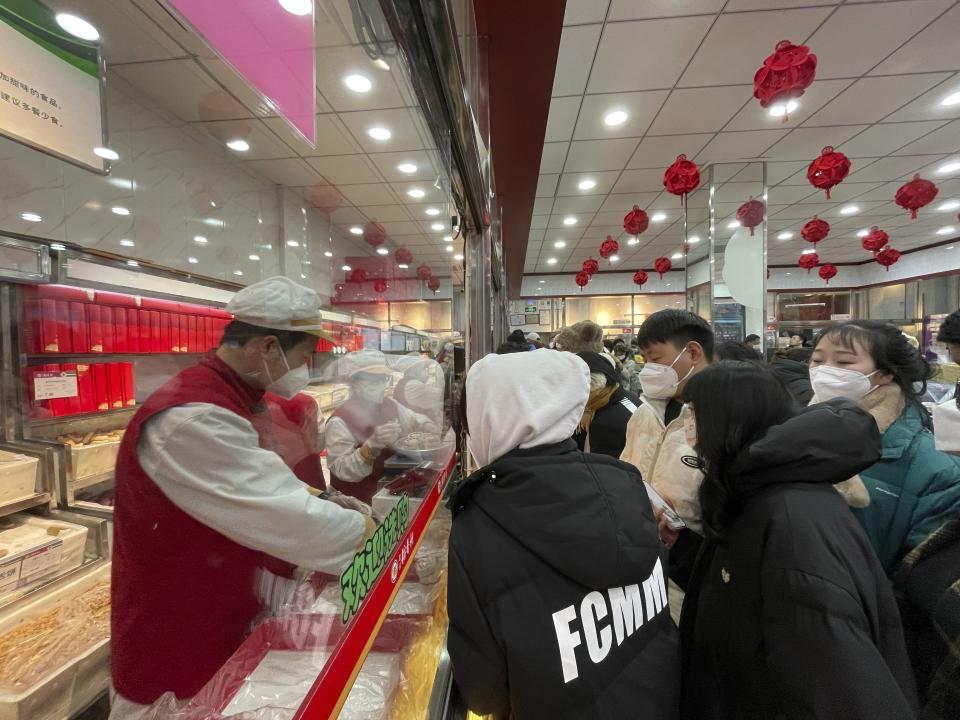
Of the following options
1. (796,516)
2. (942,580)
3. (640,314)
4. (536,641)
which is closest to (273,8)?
(536,641)

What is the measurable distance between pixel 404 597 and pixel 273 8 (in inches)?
48.8

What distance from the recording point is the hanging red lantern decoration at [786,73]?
2.45 m

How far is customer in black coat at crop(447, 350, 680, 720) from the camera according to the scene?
801mm

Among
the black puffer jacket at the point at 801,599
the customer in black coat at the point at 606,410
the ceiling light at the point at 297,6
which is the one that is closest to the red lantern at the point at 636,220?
the customer in black coat at the point at 606,410

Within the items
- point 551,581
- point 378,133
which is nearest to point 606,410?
point 551,581

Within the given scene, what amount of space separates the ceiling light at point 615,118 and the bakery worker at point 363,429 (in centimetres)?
411

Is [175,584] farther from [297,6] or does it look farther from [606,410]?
[606,410]

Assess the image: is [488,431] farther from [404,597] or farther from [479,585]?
[404,597]

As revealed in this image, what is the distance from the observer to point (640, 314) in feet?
42.5

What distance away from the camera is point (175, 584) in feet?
1.59

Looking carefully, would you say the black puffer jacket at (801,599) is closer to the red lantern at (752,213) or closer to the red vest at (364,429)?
the red vest at (364,429)

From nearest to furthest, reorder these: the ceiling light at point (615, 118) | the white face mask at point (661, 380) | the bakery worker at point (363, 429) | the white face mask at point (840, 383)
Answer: the bakery worker at point (363, 429)
the white face mask at point (840, 383)
the white face mask at point (661, 380)
the ceiling light at point (615, 118)

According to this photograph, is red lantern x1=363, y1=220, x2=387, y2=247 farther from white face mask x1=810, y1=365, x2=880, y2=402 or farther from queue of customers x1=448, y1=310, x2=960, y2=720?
white face mask x1=810, y1=365, x2=880, y2=402

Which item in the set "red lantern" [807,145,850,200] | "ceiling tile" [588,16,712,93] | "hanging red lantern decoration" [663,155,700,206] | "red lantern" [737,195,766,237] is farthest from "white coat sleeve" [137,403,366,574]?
"red lantern" [737,195,766,237]
